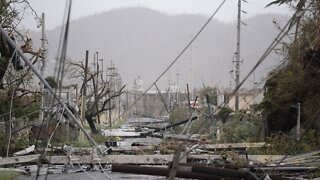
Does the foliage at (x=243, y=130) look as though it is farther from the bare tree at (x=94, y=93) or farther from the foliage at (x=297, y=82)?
the bare tree at (x=94, y=93)

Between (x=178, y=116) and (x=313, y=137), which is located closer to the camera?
(x=313, y=137)

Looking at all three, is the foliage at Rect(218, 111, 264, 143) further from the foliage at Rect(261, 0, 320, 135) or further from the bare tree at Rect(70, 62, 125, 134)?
the bare tree at Rect(70, 62, 125, 134)

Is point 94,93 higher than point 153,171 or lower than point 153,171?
higher

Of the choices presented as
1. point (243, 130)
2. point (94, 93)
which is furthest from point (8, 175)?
point (94, 93)

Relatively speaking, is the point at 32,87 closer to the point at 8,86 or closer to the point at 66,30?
the point at 8,86

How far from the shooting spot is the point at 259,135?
2425 cm

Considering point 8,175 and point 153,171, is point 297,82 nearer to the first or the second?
point 8,175

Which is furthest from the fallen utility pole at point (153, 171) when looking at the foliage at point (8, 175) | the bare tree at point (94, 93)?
the bare tree at point (94, 93)

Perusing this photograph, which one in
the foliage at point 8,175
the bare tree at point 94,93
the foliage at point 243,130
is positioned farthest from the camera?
the bare tree at point 94,93

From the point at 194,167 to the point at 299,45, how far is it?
12.1 metres

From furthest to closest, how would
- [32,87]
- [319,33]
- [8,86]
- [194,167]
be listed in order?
[32,87] → [8,86] → [319,33] → [194,167]

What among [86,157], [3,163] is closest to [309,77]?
[86,157]

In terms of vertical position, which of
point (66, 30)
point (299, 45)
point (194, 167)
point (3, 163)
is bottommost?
point (3, 163)

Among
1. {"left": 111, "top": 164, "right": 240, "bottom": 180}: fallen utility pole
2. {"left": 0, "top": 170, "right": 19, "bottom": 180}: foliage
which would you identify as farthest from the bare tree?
{"left": 111, "top": 164, "right": 240, "bottom": 180}: fallen utility pole
